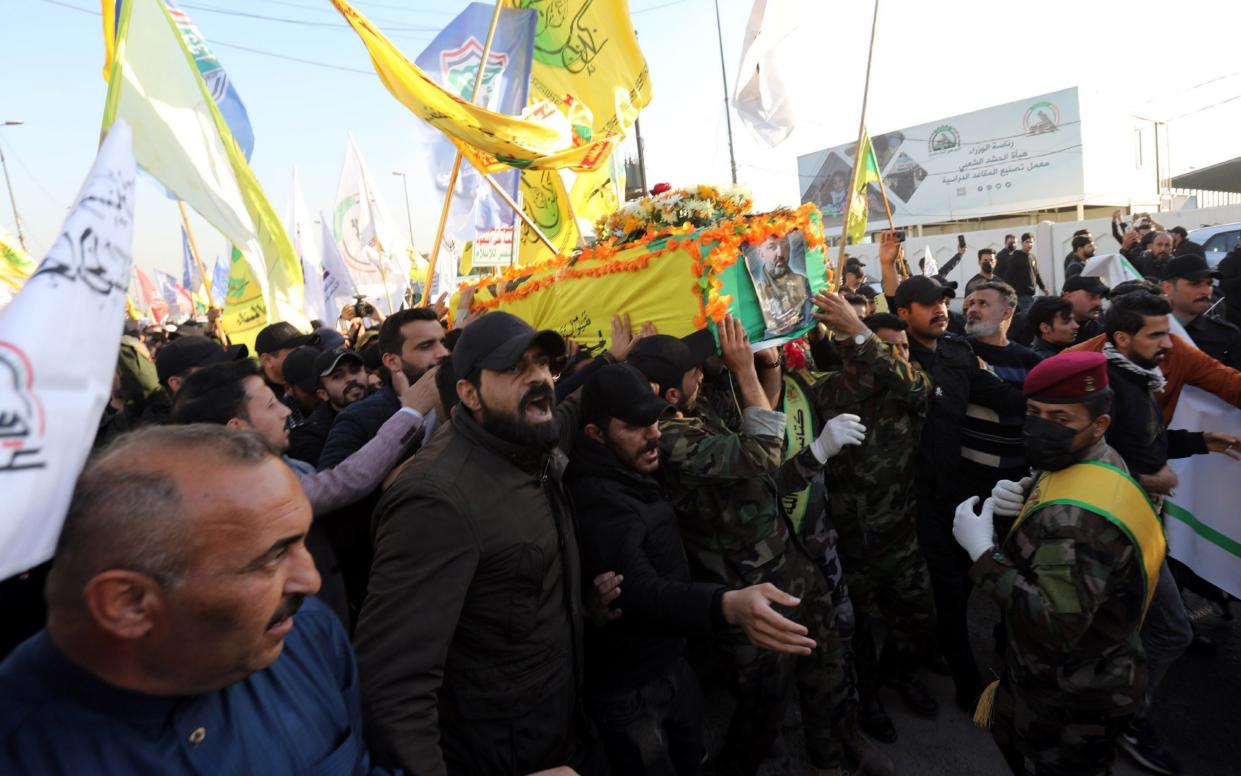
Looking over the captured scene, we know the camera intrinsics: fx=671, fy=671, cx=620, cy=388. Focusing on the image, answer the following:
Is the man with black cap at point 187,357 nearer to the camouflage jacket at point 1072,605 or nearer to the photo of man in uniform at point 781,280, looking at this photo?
the photo of man in uniform at point 781,280

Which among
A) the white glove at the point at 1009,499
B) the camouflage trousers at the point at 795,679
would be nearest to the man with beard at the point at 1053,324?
the white glove at the point at 1009,499

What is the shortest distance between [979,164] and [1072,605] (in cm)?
5173

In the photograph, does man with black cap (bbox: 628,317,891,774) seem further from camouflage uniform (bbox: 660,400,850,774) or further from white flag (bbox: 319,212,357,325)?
white flag (bbox: 319,212,357,325)

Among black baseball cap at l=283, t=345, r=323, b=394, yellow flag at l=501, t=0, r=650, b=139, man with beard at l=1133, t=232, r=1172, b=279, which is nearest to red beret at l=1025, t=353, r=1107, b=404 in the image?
black baseball cap at l=283, t=345, r=323, b=394

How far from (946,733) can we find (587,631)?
2140 millimetres

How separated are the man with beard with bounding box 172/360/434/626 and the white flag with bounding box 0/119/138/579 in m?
1.44

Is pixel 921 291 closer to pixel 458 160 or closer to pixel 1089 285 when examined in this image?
pixel 1089 285

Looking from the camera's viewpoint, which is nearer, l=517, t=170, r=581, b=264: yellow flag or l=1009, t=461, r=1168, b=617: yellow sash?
l=1009, t=461, r=1168, b=617: yellow sash

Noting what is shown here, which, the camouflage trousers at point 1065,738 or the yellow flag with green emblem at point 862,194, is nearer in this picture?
the camouflage trousers at point 1065,738

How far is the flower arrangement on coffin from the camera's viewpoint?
3.65m

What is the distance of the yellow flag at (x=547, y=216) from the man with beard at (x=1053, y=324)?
376 centimetres

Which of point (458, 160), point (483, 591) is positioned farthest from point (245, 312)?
point (483, 591)

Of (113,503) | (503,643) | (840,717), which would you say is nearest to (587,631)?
(503,643)

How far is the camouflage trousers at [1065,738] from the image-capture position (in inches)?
90.3
